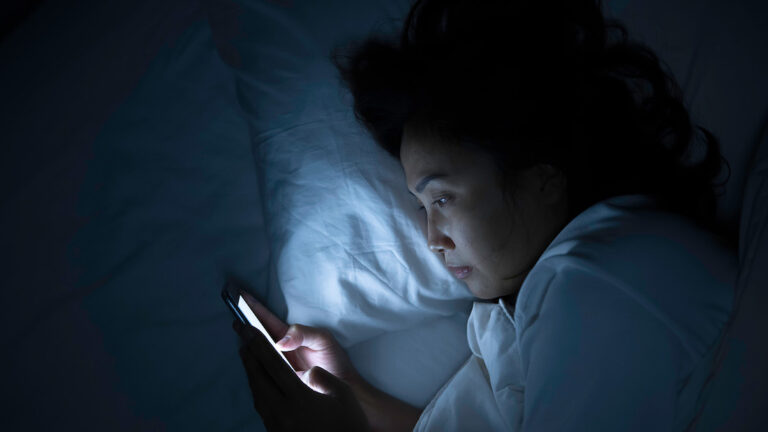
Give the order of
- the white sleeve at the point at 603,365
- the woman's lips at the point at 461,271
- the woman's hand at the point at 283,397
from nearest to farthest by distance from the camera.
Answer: the white sleeve at the point at 603,365 → the woman's hand at the point at 283,397 → the woman's lips at the point at 461,271

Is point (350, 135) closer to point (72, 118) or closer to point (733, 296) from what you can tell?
point (72, 118)

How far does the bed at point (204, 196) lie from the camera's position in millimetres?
851

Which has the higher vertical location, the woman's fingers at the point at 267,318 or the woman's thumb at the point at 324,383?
the woman's fingers at the point at 267,318

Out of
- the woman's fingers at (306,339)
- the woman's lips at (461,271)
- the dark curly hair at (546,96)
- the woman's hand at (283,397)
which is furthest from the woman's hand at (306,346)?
the dark curly hair at (546,96)

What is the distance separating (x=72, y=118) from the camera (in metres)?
0.92

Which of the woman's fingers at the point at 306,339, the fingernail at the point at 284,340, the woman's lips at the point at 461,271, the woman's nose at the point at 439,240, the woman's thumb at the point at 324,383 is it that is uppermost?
the woman's nose at the point at 439,240

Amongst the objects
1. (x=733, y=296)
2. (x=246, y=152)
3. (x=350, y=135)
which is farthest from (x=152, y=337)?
(x=733, y=296)

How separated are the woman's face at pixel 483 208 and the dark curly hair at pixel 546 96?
30mm

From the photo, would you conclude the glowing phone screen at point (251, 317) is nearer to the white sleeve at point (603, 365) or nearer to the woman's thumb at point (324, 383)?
the woman's thumb at point (324, 383)

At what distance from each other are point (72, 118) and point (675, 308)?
3.69 ft

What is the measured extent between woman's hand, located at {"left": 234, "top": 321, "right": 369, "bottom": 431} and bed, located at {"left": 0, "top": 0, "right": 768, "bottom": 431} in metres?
0.12

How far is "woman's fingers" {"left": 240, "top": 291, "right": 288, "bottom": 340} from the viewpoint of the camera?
38.9 inches

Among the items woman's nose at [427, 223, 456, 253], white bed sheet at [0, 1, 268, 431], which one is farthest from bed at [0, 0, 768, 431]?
woman's nose at [427, 223, 456, 253]

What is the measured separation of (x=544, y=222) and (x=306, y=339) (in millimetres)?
562
